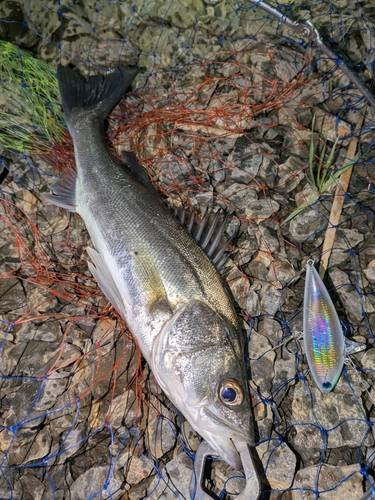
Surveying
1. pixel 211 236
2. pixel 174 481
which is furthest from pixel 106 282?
pixel 174 481

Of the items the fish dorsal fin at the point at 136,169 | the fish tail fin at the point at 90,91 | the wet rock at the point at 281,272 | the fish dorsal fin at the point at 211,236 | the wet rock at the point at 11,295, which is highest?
the fish tail fin at the point at 90,91

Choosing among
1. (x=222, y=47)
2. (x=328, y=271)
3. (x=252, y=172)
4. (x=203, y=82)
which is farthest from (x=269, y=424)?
(x=222, y=47)

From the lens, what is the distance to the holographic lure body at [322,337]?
10.1 feet

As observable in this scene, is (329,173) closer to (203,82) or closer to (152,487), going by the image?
(203,82)

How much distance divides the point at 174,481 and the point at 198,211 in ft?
7.35

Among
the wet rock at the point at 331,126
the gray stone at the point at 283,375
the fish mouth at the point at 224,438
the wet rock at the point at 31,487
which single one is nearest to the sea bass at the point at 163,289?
the fish mouth at the point at 224,438

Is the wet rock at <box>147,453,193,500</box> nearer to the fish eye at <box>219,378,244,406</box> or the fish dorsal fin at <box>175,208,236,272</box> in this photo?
the fish eye at <box>219,378,244,406</box>

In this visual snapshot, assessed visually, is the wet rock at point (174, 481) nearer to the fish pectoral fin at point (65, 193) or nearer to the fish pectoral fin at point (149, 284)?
the fish pectoral fin at point (149, 284)

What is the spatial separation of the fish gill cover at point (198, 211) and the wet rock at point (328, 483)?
10 millimetres

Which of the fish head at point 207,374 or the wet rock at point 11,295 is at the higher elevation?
the fish head at point 207,374

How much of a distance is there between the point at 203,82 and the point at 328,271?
2560 mm

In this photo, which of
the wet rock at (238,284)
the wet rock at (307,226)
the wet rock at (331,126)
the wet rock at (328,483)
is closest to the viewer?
the wet rock at (328,483)

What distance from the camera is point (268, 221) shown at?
390 cm

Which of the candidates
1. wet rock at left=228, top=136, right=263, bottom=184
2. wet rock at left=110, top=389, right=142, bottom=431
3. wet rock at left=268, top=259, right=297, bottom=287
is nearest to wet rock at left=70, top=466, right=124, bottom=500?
wet rock at left=110, top=389, right=142, bottom=431
